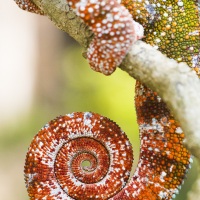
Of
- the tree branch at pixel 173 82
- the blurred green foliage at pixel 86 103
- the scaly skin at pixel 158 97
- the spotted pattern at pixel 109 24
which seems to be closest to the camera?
the tree branch at pixel 173 82

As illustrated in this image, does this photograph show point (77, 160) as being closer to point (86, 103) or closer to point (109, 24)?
point (109, 24)

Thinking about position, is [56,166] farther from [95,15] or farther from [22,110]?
[22,110]

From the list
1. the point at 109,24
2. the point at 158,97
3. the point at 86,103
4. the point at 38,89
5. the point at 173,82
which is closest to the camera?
the point at 173,82

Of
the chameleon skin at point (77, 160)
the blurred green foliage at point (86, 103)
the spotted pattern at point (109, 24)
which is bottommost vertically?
the chameleon skin at point (77, 160)

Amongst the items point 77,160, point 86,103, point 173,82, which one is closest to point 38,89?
point 86,103

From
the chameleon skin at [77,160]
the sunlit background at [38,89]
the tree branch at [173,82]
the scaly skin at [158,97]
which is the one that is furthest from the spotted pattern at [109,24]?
the sunlit background at [38,89]

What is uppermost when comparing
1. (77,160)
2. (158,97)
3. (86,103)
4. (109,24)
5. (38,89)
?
(38,89)

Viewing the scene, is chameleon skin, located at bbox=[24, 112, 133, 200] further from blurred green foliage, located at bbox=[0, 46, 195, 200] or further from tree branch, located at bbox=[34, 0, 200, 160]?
blurred green foliage, located at bbox=[0, 46, 195, 200]

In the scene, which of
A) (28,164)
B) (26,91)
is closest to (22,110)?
(26,91)

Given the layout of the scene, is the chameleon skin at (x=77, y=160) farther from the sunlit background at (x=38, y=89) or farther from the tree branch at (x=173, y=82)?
the sunlit background at (x=38, y=89)
